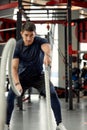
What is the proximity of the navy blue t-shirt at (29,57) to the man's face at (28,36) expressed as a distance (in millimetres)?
75

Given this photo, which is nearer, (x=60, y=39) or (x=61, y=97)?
(x=61, y=97)

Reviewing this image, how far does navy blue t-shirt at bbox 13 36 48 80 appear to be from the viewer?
323 centimetres

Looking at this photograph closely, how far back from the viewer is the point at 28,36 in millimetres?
2980

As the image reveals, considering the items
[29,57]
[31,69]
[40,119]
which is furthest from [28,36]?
[40,119]

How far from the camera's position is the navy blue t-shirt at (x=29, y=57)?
127 inches

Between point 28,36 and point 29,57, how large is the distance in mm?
323

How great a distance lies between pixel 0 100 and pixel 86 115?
12.7 feet

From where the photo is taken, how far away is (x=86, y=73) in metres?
7.23

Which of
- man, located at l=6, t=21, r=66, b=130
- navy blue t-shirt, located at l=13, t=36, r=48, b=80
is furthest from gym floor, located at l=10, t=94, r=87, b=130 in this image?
navy blue t-shirt, located at l=13, t=36, r=48, b=80

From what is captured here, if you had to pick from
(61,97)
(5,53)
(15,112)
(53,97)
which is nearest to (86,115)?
(15,112)

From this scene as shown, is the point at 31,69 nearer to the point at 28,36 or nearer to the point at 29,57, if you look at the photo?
the point at 29,57

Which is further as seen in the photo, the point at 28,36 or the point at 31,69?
the point at 31,69

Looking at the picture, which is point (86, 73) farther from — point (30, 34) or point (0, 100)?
point (0, 100)

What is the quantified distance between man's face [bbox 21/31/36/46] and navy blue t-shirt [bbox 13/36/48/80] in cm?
8
